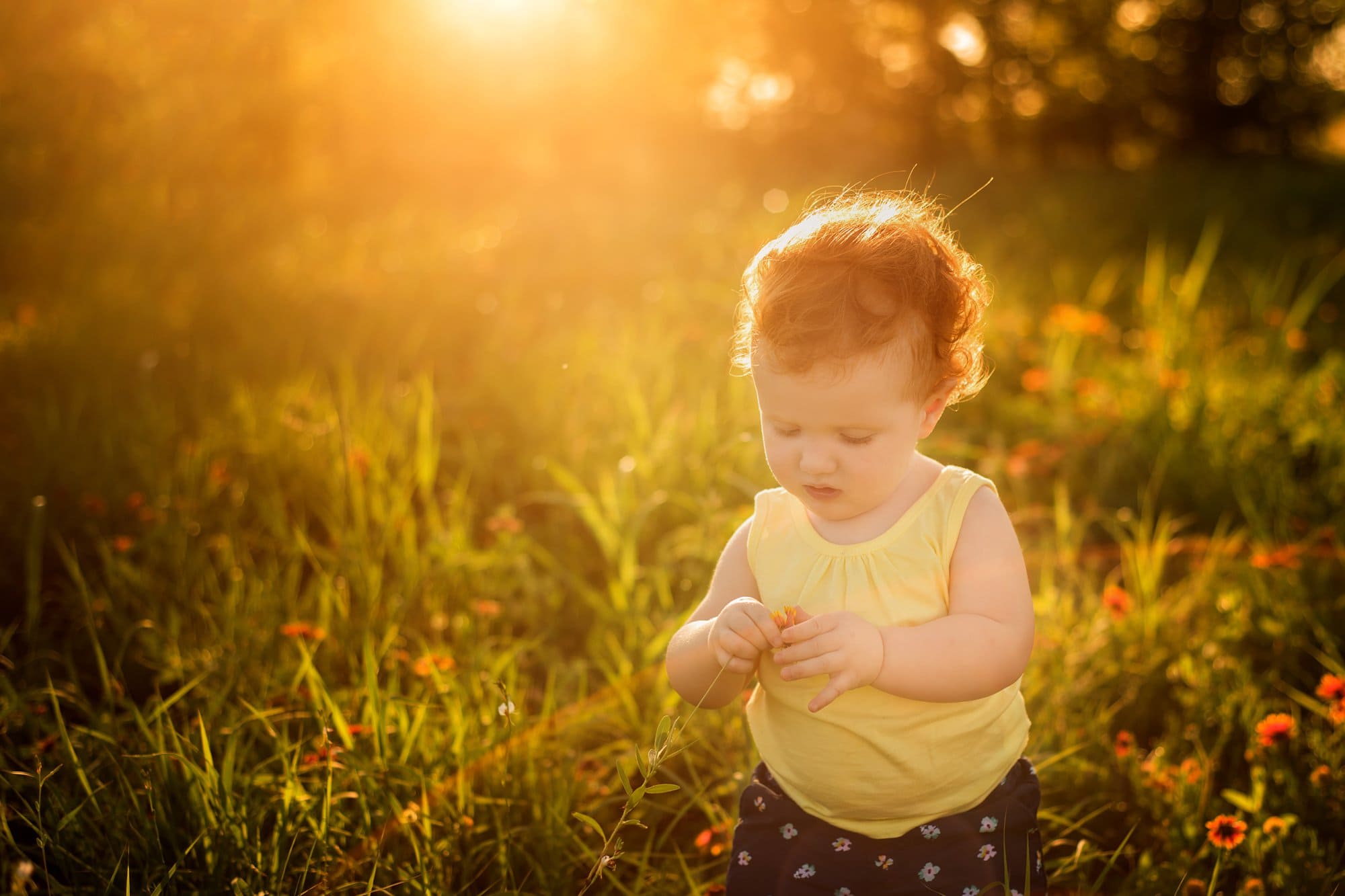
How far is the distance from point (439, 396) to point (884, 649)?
2.63m

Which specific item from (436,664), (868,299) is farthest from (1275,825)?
(436,664)

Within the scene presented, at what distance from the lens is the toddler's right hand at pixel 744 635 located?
53.0 inches

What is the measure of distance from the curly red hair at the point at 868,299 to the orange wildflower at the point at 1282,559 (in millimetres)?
1363

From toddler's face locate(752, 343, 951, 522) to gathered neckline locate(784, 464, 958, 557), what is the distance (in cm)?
5

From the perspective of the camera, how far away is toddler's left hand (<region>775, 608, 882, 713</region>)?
1294mm

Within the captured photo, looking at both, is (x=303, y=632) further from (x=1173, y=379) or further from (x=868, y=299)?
(x=1173, y=379)

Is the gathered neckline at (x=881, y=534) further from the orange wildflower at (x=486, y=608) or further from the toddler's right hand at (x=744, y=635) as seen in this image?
the orange wildflower at (x=486, y=608)

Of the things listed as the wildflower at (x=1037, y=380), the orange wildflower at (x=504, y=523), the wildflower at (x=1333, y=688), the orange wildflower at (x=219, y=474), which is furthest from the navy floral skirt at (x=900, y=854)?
the wildflower at (x=1037, y=380)

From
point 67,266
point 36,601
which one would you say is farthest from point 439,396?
point 67,266

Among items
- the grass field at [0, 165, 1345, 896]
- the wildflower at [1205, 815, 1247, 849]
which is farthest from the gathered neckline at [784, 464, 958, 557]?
the wildflower at [1205, 815, 1247, 849]

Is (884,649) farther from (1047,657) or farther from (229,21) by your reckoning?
(229,21)

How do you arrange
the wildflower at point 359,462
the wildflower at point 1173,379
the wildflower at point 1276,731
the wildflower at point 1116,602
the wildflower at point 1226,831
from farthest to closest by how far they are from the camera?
1. the wildflower at point 1173,379
2. the wildflower at point 359,462
3. the wildflower at point 1116,602
4. the wildflower at point 1276,731
5. the wildflower at point 1226,831

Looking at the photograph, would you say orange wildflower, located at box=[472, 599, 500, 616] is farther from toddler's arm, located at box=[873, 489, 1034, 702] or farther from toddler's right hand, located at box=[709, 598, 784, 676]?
toddler's arm, located at box=[873, 489, 1034, 702]

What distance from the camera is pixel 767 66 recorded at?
13.7 m
